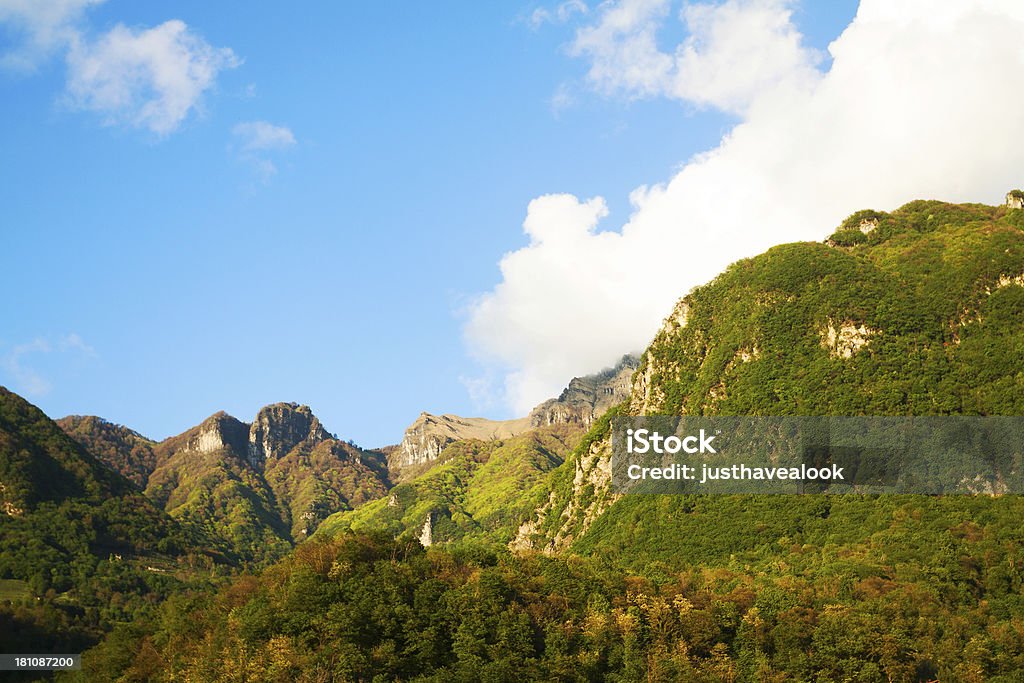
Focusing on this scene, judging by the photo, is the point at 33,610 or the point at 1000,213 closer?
the point at 33,610

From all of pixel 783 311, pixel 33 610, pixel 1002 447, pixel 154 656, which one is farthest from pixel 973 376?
pixel 33 610

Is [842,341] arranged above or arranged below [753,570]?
above

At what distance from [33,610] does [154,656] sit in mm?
69839

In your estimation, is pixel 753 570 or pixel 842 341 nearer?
pixel 753 570

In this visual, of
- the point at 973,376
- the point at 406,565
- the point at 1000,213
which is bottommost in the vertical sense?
the point at 406,565

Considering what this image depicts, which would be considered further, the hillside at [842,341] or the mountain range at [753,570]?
the hillside at [842,341]

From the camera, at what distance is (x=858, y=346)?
165000mm

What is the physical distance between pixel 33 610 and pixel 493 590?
98198 millimetres

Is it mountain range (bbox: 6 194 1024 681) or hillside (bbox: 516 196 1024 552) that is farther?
hillside (bbox: 516 196 1024 552)

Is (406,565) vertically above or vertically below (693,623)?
above

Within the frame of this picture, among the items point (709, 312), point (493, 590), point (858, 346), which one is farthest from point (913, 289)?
point (493, 590)

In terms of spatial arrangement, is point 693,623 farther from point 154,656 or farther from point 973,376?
point 973,376

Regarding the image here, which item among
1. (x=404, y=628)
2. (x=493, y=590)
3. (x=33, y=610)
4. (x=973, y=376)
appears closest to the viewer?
(x=404, y=628)

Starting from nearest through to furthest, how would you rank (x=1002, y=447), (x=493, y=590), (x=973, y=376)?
(x=493, y=590), (x=1002, y=447), (x=973, y=376)
